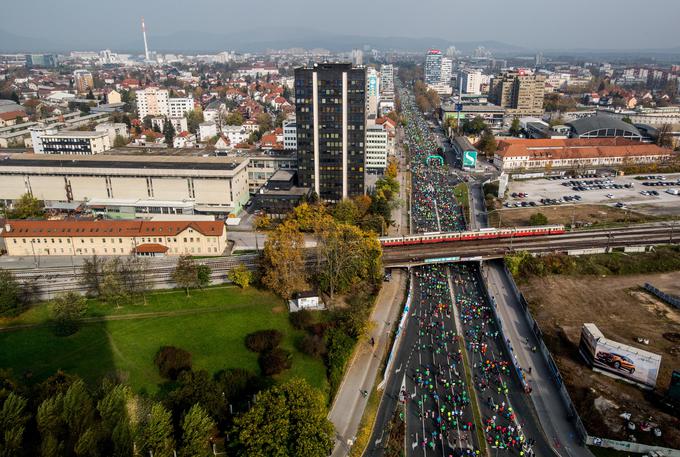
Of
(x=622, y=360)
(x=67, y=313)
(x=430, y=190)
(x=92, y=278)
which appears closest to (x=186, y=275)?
(x=92, y=278)

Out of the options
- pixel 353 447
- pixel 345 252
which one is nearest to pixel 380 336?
pixel 345 252

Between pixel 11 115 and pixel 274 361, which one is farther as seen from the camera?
pixel 11 115

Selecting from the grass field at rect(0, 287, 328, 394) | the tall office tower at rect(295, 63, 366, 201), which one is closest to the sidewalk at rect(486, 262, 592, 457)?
the grass field at rect(0, 287, 328, 394)

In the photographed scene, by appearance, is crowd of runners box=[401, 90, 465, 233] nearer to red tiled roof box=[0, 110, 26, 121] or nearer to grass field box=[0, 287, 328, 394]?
grass field box=[0, 287, 328, 394]

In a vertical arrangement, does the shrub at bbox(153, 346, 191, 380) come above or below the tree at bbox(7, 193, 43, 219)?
below

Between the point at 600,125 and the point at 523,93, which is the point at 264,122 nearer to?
the point at 600,125

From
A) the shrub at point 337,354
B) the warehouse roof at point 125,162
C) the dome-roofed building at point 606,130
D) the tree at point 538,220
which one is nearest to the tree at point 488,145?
the dome-roofed building at point 606,130

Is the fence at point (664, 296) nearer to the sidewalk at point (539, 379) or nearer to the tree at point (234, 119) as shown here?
the sidewalk at point (539, 379)
